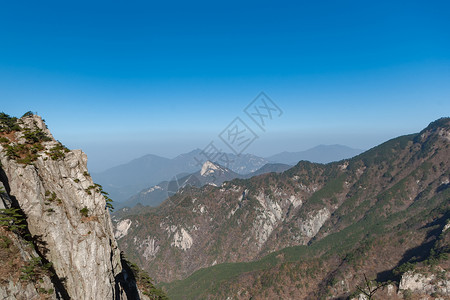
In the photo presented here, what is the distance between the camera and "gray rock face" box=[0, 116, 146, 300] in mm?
26047

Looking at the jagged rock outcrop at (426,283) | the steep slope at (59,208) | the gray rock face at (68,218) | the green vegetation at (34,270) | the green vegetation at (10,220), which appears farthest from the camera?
the jagged rock outcrop at (426,283)

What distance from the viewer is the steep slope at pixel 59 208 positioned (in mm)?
25781

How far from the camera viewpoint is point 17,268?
20391 mm

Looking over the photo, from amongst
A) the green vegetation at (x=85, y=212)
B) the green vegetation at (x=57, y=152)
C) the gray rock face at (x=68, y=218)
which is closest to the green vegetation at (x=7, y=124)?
the gray rock face at (x=68, y=218)

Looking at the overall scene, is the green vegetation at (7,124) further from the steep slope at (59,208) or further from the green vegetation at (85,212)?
the green vegetation at (85,212)

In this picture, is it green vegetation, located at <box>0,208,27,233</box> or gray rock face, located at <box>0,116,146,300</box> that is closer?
green vegetation, located at <box>0,208,27,233</box>

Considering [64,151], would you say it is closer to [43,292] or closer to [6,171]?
[6,171]

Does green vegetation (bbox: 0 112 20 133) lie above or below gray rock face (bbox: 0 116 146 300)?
above

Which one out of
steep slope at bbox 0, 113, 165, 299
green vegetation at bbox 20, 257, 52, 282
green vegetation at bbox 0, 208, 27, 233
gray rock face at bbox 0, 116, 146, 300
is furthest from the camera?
gray rock face at bbox 0, 116, 146, 300

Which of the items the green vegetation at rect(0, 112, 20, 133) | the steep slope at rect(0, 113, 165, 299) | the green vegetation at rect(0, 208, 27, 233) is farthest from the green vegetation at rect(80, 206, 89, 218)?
the green vegetation at rect(0, 112, 20, 133)

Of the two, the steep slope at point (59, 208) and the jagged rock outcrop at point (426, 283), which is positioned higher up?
the steep slope at point (59, 208)

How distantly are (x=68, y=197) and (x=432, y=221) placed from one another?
211615 mm

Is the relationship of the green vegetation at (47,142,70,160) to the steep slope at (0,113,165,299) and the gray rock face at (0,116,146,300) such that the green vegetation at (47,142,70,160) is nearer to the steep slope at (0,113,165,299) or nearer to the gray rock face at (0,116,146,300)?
the steep slope at (0,113,165,299)

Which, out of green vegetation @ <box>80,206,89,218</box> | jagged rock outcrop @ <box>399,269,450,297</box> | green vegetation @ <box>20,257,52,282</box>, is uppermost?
green vegetation @ <box>80,206,89,218</box>
